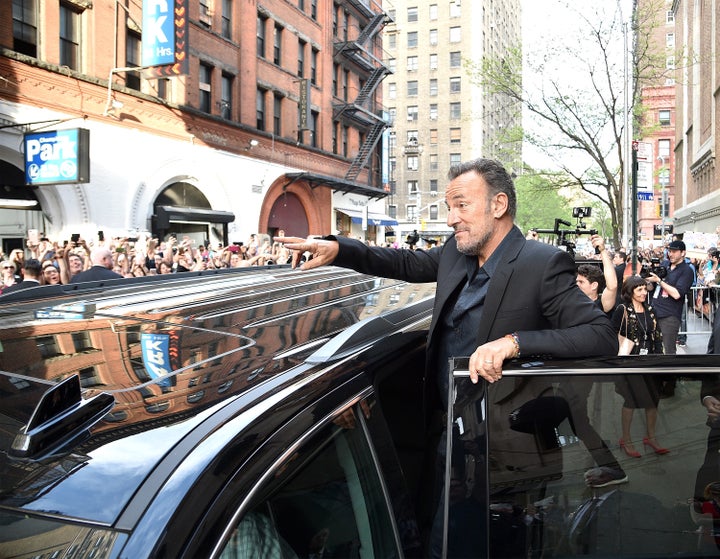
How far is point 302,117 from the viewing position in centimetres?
2706

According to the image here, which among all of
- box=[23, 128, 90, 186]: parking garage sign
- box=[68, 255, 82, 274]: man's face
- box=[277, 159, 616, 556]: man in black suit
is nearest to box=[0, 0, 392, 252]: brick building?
box=[23, 128, 90, 186]: parking garage sign

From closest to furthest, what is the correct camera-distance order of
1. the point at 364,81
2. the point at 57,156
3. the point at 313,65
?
the point at 57,156, the point at 313,65, the point at 364,81

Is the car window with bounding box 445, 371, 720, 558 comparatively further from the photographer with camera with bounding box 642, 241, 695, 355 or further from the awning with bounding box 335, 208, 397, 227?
the awning with bounding box 335, 208, 397, 227

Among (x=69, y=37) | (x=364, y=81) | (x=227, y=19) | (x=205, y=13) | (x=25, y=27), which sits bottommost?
(x=25, y=27)

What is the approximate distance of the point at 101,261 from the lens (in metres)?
6.63

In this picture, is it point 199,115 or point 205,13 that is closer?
point 199,115

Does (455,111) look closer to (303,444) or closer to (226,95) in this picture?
(226,95)

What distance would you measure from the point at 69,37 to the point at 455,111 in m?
55.6

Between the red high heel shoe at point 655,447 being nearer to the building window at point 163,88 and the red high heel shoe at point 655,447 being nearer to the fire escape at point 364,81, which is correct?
the building window at point 163,88

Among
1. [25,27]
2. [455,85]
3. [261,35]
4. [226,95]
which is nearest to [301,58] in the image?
[261,35]

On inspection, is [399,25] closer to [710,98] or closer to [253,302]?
[710,98]

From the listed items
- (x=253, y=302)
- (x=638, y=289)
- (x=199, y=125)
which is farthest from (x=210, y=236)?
(x=253, y=302)

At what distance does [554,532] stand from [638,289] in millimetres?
5772

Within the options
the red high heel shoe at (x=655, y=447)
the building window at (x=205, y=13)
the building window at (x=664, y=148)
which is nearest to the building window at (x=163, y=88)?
the building window at (x=205, y=13)
